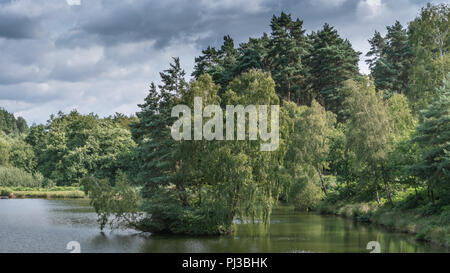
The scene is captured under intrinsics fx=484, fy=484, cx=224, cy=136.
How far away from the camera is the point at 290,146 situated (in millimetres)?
38344

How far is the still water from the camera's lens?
2169 cm

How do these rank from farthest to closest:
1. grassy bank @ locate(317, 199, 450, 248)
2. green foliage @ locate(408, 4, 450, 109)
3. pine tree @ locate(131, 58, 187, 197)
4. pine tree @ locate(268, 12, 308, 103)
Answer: pine tree @ locate(268, 12, 308, 103) < green foliage @ locate(408, 4, 450, 109) < pine tree @ locate(131, 58, 187, 197) < grassy bank @ locate(317, 199, 450, 248)

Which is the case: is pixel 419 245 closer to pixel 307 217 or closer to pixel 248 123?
pixel 248 123

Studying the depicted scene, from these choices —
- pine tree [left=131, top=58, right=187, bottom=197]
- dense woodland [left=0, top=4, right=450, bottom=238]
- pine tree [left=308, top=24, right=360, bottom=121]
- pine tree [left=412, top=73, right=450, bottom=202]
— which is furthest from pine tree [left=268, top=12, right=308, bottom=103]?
pine tree [left=412, top=73, right=450, bottom=202]

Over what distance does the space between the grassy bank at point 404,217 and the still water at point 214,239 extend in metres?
0.64

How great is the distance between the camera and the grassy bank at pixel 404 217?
22.4m

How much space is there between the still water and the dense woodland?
128cm

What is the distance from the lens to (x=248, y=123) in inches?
971

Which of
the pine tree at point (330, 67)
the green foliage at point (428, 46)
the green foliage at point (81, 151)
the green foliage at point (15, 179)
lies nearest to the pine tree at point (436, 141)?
the green foliage at point (428, 46)

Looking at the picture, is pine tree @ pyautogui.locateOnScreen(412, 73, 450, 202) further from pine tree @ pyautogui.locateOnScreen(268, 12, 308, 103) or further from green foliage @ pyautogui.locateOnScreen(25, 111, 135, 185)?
green foliage @ pyautogui.locateOnScreen(25, 111, 135, 185)

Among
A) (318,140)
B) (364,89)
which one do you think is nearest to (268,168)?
(364,89)

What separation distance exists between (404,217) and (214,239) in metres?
11.4

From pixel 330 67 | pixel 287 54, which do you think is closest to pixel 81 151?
pixel 287 54

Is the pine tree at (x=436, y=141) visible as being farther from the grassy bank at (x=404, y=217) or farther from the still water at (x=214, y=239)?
the still water at (x=214, y=239)
